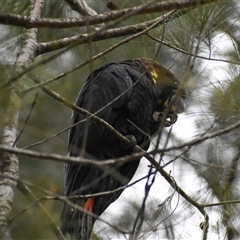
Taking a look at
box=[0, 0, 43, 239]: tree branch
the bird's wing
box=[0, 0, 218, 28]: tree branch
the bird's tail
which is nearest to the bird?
the bird's wing

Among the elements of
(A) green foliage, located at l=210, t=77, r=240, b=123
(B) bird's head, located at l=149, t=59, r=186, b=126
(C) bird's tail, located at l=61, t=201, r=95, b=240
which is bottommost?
(C) bird's tail, located at l=61, t=201, r=95, b=240

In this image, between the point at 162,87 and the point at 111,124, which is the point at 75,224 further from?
the point at 162,87

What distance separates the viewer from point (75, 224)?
2959 millimetres

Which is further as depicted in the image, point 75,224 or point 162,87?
point 162,87

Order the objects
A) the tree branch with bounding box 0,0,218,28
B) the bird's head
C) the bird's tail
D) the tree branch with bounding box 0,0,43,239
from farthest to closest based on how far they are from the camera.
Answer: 1. the bird's head
2. the bird's tail
3. the tree branch with bounding box 0,0,218,28
4. the tree branch with bounding box 0,0,43,239

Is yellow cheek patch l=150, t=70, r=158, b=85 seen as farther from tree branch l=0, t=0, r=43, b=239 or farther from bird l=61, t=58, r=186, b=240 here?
tree branch l=0, t=0, r=43, b=239

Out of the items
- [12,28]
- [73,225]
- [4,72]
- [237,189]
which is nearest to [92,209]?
[73,225]

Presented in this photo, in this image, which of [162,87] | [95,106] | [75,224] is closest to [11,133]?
[75,224]

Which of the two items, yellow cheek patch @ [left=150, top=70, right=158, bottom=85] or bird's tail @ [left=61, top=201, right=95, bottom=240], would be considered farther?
yellow cheek patch @ [left=150, top=70, right=158, bottom=85]

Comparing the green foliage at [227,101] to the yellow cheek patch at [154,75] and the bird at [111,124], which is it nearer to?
the bird at [111,124]

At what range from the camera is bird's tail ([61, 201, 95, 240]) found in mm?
2932

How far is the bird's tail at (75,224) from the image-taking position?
9.62 ft

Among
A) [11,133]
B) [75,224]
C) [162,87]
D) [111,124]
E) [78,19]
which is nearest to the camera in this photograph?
[78,19]

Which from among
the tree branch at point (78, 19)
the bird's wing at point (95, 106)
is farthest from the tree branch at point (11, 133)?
the bird's wing at point (95, 106)
